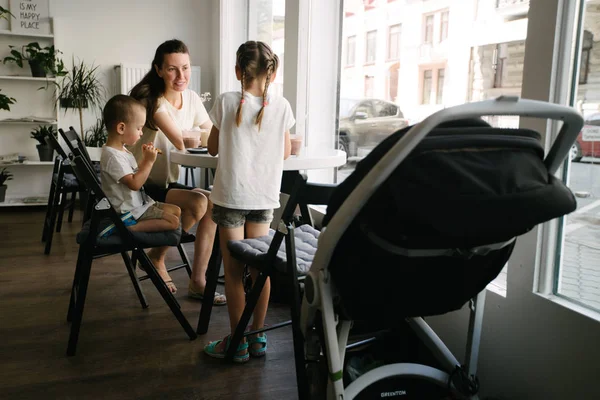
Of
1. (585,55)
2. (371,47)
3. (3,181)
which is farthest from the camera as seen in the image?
(3,181)

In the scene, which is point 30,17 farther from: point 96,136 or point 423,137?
point 423,137

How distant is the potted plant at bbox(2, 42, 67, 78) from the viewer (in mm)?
5422

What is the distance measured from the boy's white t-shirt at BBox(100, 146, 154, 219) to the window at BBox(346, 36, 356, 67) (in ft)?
5.02

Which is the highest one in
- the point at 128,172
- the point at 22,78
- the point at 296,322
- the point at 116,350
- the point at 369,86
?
the point at 22,78

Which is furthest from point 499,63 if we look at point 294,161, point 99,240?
point 99,240

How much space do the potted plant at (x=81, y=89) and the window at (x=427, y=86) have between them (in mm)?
4049

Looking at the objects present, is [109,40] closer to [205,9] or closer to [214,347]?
[205,9]

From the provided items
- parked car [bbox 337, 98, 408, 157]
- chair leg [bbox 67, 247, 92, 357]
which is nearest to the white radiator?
parked car [bbox 337, 98, 408, 157]

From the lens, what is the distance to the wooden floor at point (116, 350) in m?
2.04

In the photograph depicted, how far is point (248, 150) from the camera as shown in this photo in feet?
6.88

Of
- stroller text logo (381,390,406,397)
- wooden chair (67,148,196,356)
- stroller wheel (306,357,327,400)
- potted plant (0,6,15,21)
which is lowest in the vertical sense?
stroller wheel (306,357,327,400)

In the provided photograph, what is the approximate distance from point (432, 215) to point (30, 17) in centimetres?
580

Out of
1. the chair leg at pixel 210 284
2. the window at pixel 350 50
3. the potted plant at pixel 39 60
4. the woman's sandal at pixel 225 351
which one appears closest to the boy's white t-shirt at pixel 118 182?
the chair leg at pixel 210 284

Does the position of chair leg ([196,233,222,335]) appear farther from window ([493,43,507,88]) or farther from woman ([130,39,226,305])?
window ([493,43,507,88])
